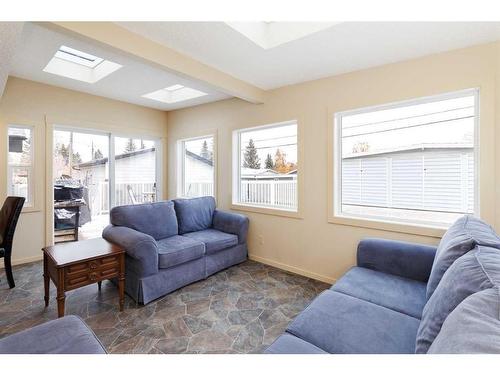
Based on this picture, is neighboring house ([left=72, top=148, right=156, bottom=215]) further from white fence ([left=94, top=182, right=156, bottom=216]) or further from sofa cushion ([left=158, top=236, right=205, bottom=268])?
sofa cushion ([left=158, top=236, right=205, bottom=268])

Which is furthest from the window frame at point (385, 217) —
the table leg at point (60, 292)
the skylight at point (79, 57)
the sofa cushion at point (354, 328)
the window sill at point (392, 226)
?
the skylight at point (79, 57)

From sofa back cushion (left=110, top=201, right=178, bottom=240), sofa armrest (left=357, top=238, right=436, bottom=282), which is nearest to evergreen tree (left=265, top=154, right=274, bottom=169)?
sofa back cushion (left=110, top=201, right=178, bottom=240)

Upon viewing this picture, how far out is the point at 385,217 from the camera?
262 centimetres

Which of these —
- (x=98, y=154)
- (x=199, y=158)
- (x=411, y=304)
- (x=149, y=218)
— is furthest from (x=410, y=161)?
(x=98, y=154)

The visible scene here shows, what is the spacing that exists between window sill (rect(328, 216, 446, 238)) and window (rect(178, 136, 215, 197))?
2.28 metres

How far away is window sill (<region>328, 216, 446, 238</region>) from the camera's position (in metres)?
2.26

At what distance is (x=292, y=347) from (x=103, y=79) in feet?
12.3

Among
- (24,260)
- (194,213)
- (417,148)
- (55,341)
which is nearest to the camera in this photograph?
(55,341)

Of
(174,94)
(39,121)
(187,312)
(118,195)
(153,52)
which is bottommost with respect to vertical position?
(187,312)

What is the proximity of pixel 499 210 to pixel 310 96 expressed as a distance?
7.02 feet

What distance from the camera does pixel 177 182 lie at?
4.76 metres

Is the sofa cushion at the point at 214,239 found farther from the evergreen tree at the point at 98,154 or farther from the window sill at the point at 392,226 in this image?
the evergreen tree at the point at 98,154

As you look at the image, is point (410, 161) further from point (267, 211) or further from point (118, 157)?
point (118, 157)
